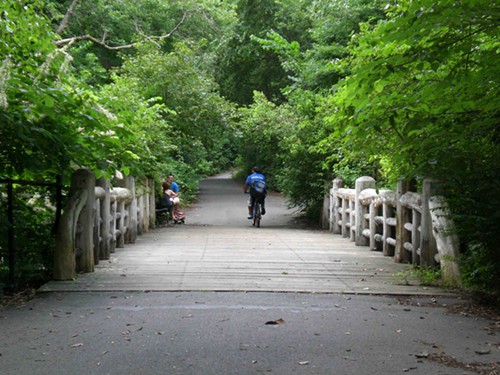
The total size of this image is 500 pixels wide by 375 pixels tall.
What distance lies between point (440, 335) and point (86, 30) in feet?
82.0

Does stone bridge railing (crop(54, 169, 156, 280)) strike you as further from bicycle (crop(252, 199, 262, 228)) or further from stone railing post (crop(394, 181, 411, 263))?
bicycle (crop(252, 199, 262, 228))

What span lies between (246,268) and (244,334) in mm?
3200

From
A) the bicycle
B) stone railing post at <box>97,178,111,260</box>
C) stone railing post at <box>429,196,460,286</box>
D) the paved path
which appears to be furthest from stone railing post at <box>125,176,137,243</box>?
stone railing post at <box>429,196,460,286</box>

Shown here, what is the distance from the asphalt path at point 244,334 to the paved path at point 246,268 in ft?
1.13

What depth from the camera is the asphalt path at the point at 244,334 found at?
3.93 m

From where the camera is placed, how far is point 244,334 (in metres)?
4.67

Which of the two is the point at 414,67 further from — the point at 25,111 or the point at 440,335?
the point at 25,111

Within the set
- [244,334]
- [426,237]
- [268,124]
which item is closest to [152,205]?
[268,124]

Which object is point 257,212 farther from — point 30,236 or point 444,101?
point 444,101

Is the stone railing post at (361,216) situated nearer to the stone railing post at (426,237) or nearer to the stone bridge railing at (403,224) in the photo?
the stone bridge railing at (403,224)

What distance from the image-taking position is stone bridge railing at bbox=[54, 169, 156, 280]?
6.77 m

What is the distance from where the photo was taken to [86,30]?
2631cm

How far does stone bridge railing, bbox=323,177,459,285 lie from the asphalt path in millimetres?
687

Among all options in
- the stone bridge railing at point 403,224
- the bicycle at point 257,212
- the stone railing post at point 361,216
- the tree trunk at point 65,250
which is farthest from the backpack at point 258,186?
the tree trunk at point 65,250
